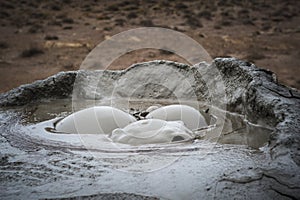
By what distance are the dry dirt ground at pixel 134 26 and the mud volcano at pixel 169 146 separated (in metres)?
4.53

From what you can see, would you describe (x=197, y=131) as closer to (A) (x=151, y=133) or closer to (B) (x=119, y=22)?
(A) (x=151, y=133)

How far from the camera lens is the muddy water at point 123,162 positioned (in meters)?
2.25

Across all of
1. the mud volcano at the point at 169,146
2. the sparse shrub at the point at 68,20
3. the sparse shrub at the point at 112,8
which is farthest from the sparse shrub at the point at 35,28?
the mud volcano at the point at 169,146

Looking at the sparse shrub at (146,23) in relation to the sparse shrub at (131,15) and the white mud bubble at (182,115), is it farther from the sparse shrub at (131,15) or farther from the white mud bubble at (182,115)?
the white mud bubble at (182,115)

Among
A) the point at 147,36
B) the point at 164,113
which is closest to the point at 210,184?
the point at 164,113

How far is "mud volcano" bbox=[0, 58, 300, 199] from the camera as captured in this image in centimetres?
221

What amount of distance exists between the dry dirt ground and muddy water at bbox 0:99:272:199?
5.56 meters

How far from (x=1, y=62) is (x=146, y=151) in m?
8.83

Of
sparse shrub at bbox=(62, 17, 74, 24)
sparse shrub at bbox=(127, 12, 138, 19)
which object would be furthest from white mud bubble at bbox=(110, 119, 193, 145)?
sparse shrub at bbox=(127, 12, 138, 19)

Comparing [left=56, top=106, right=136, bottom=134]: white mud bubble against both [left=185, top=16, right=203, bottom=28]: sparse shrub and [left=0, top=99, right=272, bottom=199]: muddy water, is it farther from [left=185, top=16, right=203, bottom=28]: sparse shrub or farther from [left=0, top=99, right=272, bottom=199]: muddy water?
[left=185, top=16, right=203, bottom=28]: sparse shrub

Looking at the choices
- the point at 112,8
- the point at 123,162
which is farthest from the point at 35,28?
the point at 123,162

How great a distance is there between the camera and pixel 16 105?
13.9 ft

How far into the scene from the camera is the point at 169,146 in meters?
2.95

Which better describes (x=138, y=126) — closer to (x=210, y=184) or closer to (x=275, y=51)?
(x=210, y=184)
